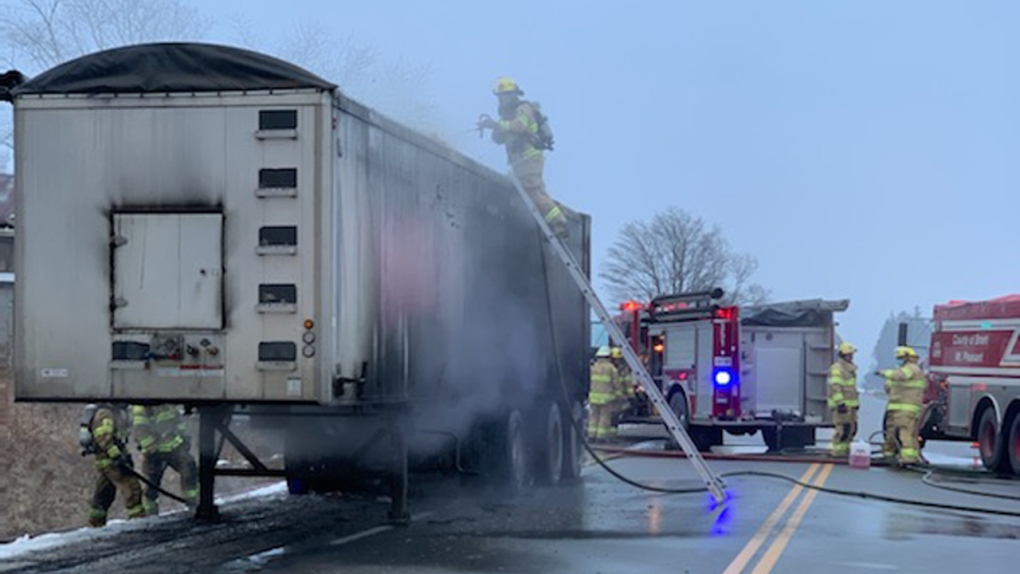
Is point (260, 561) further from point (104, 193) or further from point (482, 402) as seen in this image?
point (482, 402)

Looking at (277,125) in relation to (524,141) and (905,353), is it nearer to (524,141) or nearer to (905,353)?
(524,141)

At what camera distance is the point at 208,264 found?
9.43m

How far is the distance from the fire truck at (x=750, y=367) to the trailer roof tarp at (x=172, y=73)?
1331cm

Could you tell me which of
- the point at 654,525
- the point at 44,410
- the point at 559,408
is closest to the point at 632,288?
the point at 44,410

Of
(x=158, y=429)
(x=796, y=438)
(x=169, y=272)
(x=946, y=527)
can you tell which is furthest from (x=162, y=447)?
(x=796, y=438)

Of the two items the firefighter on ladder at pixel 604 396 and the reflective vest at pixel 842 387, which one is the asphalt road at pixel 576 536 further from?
the firefighter on ladder at pixel 604 396

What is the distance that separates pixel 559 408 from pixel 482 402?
123 inches

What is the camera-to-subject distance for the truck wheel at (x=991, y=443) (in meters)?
18.3

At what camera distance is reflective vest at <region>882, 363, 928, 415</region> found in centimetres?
1938

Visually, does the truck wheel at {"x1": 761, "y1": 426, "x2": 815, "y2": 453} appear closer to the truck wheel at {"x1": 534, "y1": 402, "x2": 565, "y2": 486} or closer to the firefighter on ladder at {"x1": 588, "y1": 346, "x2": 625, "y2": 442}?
the firefighter on ladder at {"x1": 588, "y1": 346, "x2": 625, "y2": 442}

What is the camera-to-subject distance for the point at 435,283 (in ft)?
38.7

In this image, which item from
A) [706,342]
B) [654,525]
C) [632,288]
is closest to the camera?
[654,525]

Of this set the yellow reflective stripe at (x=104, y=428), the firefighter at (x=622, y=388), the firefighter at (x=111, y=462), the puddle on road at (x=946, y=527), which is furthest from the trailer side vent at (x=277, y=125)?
the firefighter at (x=622, y=388)

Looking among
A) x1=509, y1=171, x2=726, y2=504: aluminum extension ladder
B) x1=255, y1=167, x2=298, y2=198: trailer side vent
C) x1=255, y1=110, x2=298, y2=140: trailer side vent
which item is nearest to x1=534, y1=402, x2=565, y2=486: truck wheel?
x1=509, y1=171, x2=726, y2=504: aluminum extension ladder
